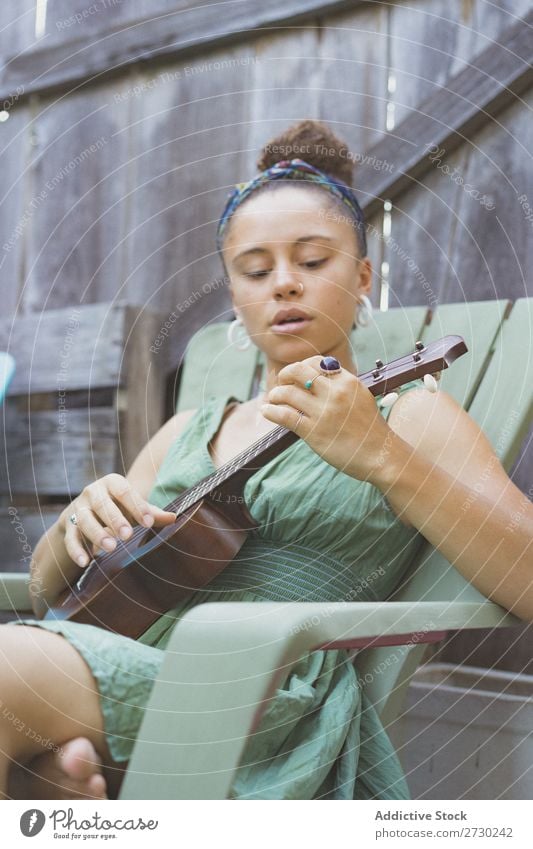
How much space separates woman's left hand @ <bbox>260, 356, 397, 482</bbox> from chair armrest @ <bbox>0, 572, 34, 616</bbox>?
1.08ft

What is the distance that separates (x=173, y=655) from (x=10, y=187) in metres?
1.10

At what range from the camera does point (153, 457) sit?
964 millimetres

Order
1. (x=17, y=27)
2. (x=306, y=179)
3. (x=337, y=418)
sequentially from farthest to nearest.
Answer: (x=17, y=27) < (x=306, y=179) < (x=337, y=418)

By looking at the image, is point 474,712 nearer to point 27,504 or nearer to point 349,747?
point 349,747

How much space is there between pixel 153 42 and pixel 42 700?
1.07m

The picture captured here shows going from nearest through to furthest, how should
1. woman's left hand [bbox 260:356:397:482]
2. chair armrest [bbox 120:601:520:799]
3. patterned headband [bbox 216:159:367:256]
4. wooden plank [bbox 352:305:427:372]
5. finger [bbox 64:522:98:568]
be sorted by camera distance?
chair armrest [bbox 120:601:520:799] → woman's left hand [bbox 260:356:397:482] → finger [bbox 64:522:98:568] → patterned headband [bbox 216:159:367:256] → wooden plank [bbox 352:305:427:372]

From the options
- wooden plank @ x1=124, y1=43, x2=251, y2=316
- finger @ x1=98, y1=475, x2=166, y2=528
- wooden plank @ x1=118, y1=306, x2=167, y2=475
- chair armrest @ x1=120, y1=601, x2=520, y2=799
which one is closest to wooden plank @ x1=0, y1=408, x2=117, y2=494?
wooden plank @ x1=118, y1=306, x2=167, y2=475

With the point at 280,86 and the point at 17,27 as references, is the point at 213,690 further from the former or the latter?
the point at 17,27

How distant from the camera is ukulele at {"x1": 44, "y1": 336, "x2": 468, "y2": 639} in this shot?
70 cm

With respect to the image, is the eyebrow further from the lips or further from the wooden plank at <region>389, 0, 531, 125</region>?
the wooden plank at <region>389, 0, 531, 125</region>

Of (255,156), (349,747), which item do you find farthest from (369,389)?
(255,156)

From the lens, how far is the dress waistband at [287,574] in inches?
29.4

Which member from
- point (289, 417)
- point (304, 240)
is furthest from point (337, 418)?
point (304, 240)
